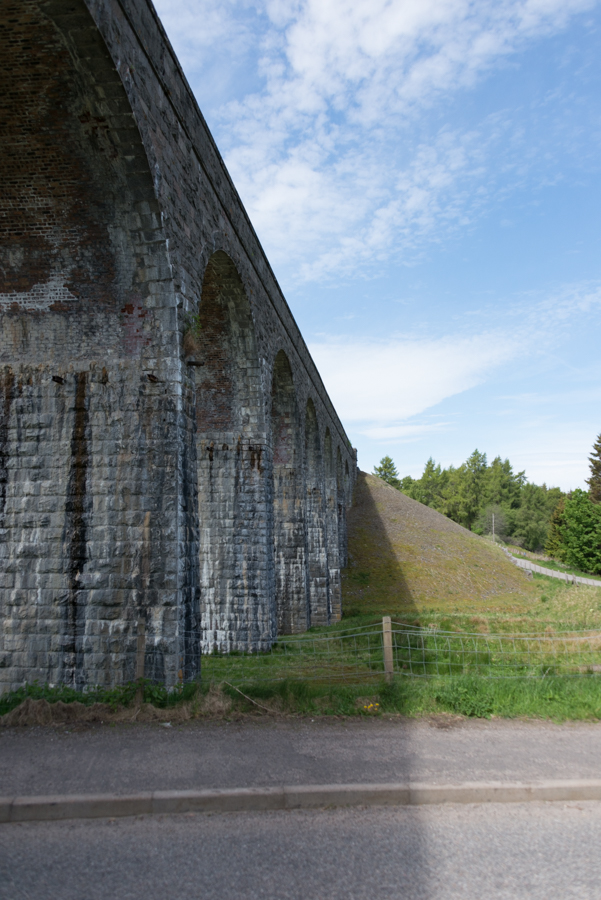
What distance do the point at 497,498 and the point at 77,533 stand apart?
7673 cm

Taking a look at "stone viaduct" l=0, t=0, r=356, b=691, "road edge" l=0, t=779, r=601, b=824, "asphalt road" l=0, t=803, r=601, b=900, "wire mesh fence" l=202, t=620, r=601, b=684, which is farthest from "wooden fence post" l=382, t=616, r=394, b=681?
"asphalt road" l=0, t=803, r=601, b=900

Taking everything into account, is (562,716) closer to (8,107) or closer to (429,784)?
(429,784)

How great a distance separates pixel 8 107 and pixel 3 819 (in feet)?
20.7

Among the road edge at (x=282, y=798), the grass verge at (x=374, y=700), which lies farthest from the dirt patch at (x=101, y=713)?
the road edge at (x=282, y=798)

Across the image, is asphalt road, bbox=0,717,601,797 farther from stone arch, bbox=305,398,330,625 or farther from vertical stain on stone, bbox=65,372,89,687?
stone arch, bbox=305,398,330,625

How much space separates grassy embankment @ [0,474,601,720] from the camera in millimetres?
5953

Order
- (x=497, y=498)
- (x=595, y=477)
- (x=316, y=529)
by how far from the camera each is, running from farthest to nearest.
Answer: (x=497, y=498), (x=595, y=477), (x=316, y=529)

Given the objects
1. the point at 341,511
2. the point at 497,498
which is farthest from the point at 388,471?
the point at 341,511

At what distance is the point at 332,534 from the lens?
2233 centimetres

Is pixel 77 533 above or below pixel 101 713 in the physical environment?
above

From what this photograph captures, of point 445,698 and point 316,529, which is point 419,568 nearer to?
point 316,529

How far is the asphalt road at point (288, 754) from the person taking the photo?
13.8 feet

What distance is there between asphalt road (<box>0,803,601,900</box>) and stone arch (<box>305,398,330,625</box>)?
13.3 meters

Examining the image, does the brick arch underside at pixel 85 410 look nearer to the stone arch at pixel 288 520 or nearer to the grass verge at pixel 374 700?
the grass verge at pixel 374 700
